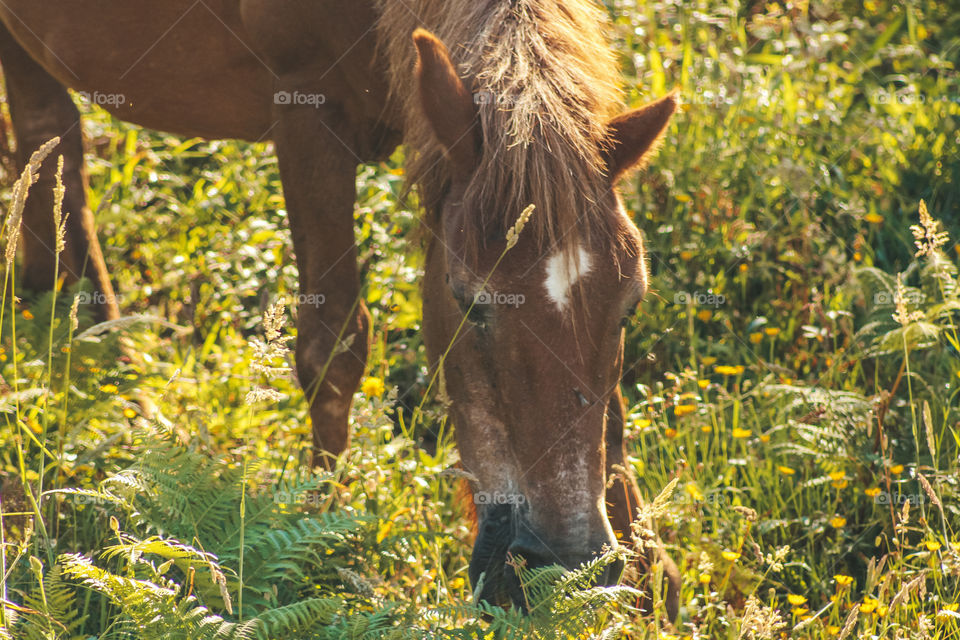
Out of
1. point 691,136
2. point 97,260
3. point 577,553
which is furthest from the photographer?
point 691,136

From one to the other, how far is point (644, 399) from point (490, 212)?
2.04m

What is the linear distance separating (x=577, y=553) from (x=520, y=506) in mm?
209

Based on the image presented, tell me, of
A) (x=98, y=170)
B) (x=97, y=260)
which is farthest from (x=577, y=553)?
(x=98, y=170)

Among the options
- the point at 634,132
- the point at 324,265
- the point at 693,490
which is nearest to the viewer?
the point at 634,132

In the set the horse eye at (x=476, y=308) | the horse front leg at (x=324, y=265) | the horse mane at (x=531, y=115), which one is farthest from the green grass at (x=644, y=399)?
the horse mane at (x=531, y=115)

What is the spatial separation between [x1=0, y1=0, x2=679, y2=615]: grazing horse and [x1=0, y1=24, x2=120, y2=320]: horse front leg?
0.92m

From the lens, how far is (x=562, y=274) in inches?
98.9

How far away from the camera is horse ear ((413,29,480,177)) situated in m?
2.54

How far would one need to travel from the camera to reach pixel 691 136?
5.59 metres

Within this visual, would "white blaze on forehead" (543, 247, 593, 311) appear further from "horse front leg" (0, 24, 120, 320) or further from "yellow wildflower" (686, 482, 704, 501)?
"horse front leg" (0, 24, 120, 320)

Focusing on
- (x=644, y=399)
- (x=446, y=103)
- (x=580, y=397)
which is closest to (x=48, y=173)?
(x=446, y=103)

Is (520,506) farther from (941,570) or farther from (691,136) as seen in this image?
(691,136)

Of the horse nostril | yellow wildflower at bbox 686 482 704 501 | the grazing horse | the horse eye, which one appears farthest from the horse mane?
yellow wildflower at bbox 686 482 704 501

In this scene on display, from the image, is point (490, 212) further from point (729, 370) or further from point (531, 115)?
point (729, 370)
